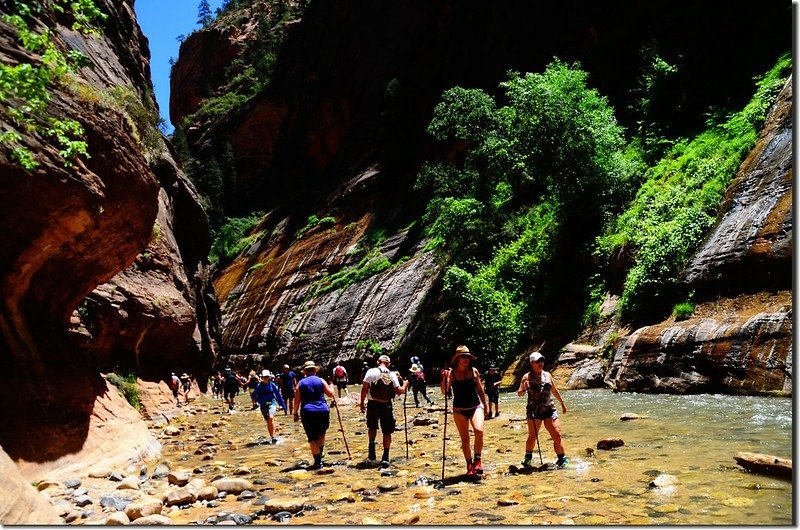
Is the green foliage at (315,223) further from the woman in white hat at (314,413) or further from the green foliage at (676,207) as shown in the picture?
the woman in white hat at (314,413)

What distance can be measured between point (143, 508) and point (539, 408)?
5.76 meters

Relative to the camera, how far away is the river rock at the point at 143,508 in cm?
650

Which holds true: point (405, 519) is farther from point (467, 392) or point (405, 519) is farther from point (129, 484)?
point (129, 484)

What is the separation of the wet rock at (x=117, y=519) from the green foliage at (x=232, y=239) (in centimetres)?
6087

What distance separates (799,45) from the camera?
6.44m

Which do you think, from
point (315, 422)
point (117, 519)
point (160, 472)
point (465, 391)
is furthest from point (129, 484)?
point (465, 391)

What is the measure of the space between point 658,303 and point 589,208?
8817 millimetres

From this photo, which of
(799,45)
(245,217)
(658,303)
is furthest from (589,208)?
(245,217)

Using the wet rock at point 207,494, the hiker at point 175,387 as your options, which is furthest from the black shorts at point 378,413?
the hiker at point 175,387

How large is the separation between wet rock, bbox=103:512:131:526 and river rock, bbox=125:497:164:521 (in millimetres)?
234

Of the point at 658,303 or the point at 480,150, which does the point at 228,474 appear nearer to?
the point at 658,303

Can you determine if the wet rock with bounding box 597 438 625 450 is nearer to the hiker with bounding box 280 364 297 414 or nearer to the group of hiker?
the group of hiker

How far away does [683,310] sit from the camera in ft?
55.2

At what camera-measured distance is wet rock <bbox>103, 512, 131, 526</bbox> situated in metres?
6.05
